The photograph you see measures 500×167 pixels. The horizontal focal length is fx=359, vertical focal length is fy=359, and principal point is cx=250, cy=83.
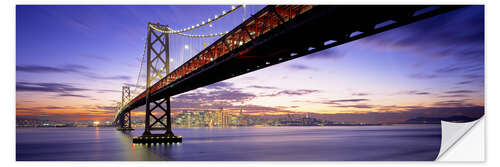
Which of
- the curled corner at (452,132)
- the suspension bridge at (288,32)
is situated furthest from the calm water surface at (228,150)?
the curled corner at (452,132)

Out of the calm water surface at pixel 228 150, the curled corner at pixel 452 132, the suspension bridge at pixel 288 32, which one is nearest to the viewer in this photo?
the suspension bridge at pixel 288 32

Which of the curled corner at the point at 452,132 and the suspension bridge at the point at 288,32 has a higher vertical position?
the suspension bridge at the point at 288,32

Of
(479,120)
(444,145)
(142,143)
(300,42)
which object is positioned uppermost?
(300,42)

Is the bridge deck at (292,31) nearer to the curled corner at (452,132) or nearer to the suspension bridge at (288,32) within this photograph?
the suspension bridge at (288,32)

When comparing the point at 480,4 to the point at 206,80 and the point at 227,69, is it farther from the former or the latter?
the point at 206,80

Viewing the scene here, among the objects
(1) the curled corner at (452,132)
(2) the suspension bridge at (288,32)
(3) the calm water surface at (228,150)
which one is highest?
(2) the suspension bridge at (288,32)

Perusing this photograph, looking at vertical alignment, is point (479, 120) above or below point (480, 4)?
below
